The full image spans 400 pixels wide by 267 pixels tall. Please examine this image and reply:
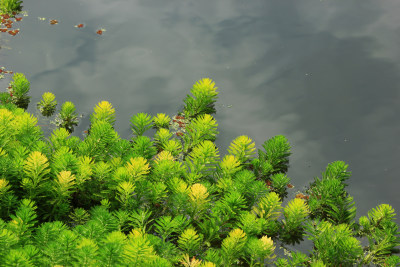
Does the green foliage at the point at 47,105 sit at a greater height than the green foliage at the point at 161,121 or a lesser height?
lesser

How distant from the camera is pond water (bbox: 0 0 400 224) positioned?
9.53 m

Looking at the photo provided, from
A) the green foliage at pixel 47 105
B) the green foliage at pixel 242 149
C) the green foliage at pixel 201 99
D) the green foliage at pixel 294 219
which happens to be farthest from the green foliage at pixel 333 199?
the green foliage at pixel 47 105

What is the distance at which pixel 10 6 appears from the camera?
1278 cm

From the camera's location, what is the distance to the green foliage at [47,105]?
9.91m

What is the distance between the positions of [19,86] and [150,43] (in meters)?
3.55

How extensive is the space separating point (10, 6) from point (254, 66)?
7.35m

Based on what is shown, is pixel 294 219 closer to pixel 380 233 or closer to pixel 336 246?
pixel 336 246

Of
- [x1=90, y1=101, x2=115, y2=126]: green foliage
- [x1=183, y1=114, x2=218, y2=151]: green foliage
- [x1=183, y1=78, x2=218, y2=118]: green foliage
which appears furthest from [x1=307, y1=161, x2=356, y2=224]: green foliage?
[x1=90, y1=101, x2=115, y2=126]: green foliage

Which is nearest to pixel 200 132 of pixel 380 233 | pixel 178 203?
pixel 178 203

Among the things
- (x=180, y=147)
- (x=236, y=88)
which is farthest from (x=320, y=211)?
(x=236, y=88)

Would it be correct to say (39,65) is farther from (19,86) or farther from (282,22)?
(282,22)

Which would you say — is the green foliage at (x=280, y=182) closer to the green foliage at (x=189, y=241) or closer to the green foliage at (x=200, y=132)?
the green foliage at (x=200, y=132)

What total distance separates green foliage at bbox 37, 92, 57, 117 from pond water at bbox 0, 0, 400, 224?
0.28 meters

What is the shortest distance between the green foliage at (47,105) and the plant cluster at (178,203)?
102cm
